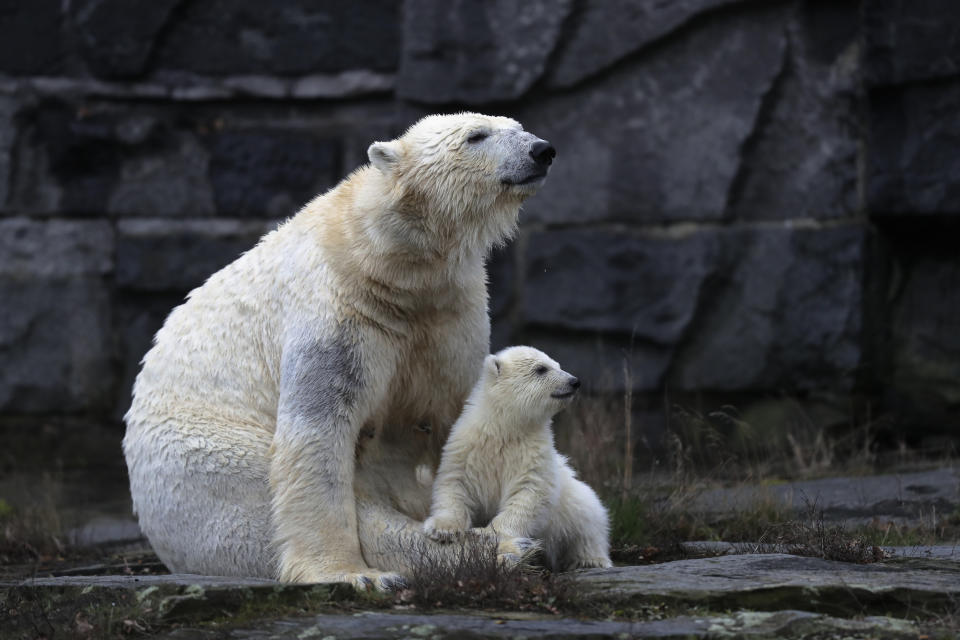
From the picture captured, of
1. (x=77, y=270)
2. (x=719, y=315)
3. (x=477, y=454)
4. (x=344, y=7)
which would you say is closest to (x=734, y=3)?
(x=719, y=315)

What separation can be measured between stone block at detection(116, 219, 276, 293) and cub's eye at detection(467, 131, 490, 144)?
3304mm

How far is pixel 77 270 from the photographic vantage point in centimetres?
768

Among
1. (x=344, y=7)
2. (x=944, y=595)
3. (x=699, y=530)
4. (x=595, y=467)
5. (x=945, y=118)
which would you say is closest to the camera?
(x=944, y=595)

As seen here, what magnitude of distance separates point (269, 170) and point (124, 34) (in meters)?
1.14

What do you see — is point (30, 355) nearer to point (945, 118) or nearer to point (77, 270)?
point (77, 270)

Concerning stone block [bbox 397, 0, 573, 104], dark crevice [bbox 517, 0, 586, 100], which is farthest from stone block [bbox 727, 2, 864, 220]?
stone block [bbox 397, 0, 573, 104]

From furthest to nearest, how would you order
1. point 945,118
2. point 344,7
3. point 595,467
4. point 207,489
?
point 344,7 < point 945,118 < point 595,467 < point 207,489

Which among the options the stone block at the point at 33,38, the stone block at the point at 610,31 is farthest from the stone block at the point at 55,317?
the stone block at the point at 610,31

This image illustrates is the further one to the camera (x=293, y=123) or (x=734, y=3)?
(x=293, y=123)

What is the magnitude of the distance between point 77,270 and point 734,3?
4032mm

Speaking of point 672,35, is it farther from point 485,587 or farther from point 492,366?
point 485,587

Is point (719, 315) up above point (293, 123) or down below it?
below

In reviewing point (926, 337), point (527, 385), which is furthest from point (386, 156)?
point (926, 337)

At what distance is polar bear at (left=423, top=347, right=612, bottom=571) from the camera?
4.45 metres
